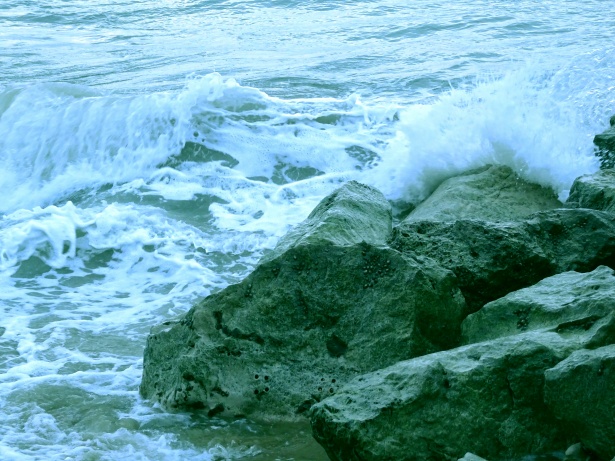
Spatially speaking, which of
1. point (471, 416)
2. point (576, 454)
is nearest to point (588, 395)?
point (576, 454)

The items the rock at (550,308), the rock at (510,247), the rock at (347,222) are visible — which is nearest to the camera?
the rock at (550,308)

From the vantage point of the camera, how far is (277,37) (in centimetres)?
1269

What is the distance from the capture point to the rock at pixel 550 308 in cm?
312

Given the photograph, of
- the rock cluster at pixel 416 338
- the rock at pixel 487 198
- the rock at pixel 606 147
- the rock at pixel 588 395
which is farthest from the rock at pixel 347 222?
the rock at pixel 606 147

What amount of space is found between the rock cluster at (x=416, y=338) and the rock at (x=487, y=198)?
755 mm

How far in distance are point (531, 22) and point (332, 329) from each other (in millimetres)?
10572

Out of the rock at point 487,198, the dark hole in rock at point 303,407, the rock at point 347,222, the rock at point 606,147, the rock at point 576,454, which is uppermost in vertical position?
the rock at point 347,222

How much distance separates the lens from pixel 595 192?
459 cm

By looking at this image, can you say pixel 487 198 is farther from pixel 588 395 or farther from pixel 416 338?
pixel 588 395

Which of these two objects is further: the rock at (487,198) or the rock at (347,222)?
the rock at (487,198)

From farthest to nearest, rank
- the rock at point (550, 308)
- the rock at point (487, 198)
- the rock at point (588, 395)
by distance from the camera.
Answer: the rock at point (487, 198) → the rock at point (550, 308) → the rock at point (588, 395)

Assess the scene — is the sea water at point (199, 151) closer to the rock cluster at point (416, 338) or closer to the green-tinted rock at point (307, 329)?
the green-tinted rock at point (307, 329)

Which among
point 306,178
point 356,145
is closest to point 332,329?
point 306,178

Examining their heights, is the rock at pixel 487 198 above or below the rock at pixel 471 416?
below
